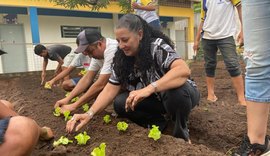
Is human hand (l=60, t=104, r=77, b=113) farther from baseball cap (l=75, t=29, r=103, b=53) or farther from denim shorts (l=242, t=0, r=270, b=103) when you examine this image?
denim shorts (l=242, t=0, r=270, b=103)

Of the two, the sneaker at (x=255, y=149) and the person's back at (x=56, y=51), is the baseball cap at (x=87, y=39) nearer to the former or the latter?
the sneaker at (x=255, y=149)

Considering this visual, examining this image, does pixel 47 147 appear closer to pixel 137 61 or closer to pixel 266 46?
pixel 137 61

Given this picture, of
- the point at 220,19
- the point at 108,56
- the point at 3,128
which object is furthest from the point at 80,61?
the point at 3,128

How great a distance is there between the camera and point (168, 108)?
2342 mm

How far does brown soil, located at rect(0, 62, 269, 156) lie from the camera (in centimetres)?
195

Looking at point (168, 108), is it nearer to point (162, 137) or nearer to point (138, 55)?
point (162, 137)

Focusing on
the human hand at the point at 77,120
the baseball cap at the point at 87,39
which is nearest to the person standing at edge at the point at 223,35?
the baseball cap at the point at 87,39

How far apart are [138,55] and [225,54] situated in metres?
1.59

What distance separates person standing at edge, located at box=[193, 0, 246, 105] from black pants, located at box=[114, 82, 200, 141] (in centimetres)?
114

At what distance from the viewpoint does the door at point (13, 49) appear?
10.1m

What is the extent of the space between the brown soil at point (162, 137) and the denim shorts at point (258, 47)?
19.7 inches

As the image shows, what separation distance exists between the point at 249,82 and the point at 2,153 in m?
1.30

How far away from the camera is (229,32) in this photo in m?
3.55

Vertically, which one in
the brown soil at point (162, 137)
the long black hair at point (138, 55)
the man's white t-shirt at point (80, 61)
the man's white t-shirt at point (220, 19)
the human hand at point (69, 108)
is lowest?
the brown soil at point (162, 137)
